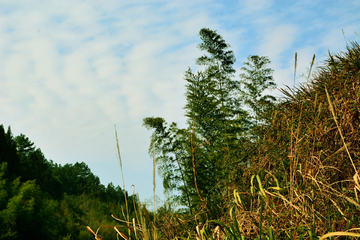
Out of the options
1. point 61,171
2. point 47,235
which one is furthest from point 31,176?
point 61,171

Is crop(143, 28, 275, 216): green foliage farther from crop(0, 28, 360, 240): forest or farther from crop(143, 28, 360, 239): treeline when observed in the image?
crop(143, 28, 360, 239): treeline

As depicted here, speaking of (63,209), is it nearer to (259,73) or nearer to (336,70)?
(259,73)

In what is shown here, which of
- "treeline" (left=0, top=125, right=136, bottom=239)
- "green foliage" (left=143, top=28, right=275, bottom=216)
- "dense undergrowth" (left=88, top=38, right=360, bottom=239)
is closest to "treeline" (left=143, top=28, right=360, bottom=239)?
"dense undergrowth" (left=88, top=38, right=360, bottom=239)

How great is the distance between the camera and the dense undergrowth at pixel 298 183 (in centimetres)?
126

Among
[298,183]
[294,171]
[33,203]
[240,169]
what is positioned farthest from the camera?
[33,203]

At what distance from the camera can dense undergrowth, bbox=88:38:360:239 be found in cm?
126

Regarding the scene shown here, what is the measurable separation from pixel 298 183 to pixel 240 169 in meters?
2.03

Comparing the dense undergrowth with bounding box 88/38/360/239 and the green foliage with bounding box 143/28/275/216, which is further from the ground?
the green foliage with bounding box 143/28/275/216

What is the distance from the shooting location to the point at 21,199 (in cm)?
1354

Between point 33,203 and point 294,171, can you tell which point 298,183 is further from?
point 33,203

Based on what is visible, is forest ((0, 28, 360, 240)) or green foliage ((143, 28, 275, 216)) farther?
green foliage ((143, 28, 275, 216))

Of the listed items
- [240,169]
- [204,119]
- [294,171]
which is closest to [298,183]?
[294,171]

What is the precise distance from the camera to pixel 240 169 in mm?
3637

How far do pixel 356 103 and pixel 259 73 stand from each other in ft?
48.4
